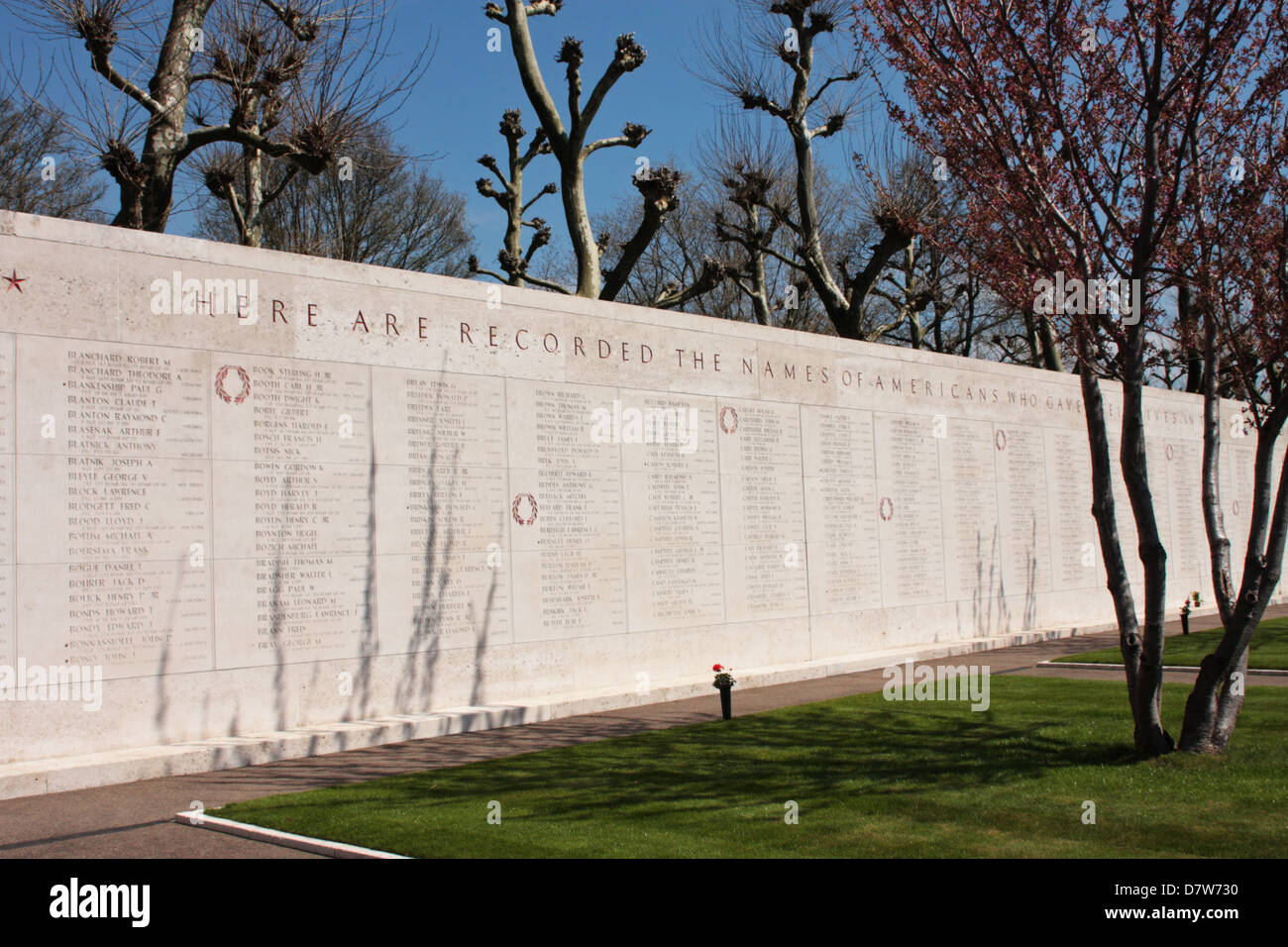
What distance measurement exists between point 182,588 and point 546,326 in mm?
4686

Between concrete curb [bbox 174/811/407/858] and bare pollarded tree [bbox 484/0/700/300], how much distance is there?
1000 centimetres

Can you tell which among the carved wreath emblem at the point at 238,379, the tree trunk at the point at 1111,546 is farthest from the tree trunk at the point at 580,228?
the tree trunk at the point at 1111,546

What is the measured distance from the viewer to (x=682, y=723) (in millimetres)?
10320

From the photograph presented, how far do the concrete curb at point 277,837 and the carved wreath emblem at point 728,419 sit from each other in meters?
8.18

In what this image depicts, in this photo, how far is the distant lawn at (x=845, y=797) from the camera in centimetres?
578

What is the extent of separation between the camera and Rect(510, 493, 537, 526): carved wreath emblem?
37.6ft

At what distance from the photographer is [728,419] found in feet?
45.1

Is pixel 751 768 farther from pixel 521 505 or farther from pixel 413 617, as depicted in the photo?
pixel 521 505

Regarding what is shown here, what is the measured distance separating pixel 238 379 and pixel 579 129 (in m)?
7.91

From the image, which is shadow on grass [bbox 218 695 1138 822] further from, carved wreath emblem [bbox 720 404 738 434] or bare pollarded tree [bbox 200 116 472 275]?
bare pollarded tree [bbox 200 116 472 275]

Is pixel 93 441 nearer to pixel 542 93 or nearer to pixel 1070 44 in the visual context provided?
pixel 1070 44
